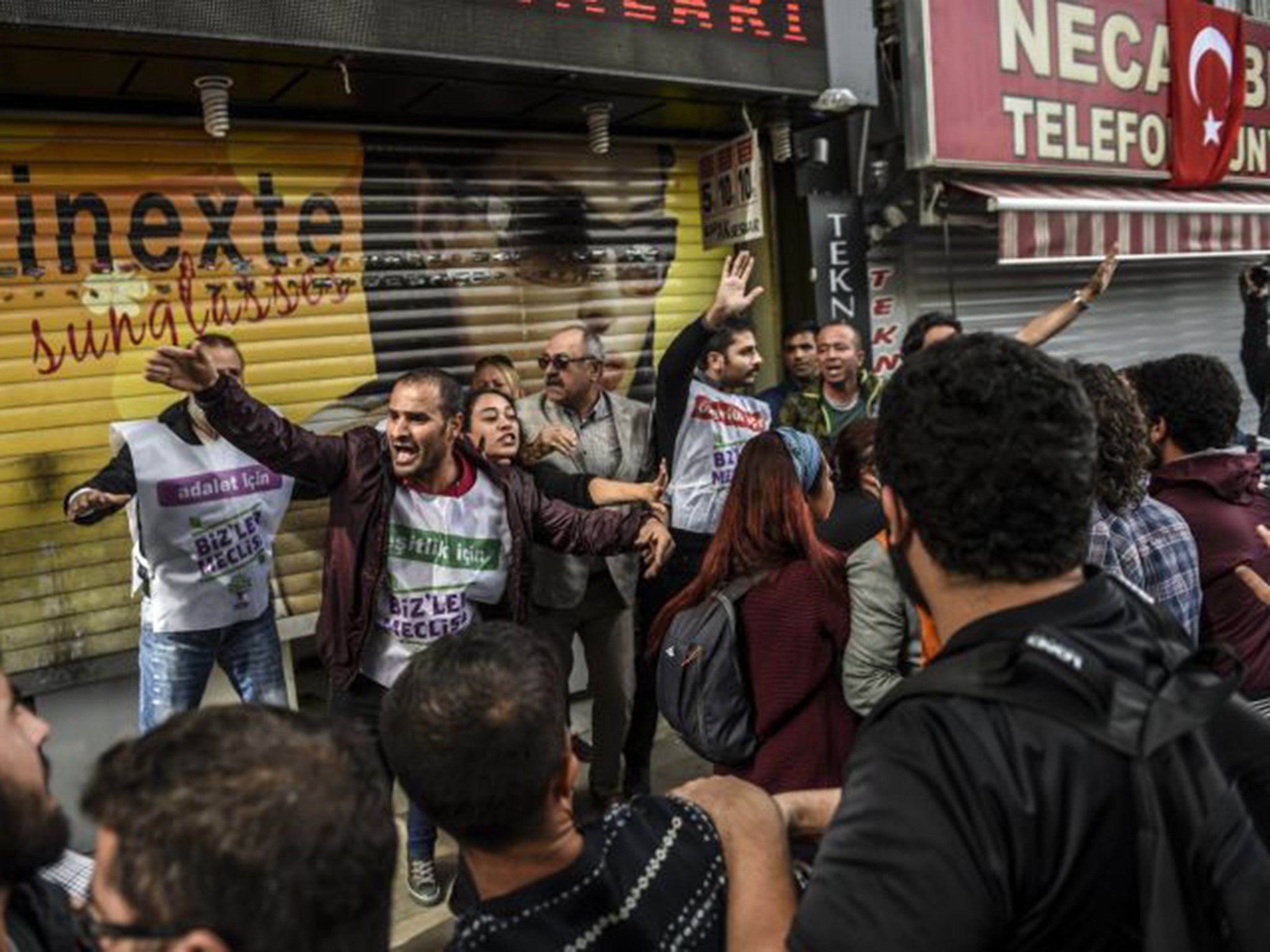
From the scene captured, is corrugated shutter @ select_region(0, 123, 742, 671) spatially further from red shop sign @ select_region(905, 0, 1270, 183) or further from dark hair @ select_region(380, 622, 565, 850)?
dark hair @ select_region(380, 622, 565, 850)

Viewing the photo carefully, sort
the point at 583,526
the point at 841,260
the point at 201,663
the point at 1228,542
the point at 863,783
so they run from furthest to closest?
the point at 841,260, the point at 201,663, the point at 583,526, the point at 1228,542, the point at 863,783

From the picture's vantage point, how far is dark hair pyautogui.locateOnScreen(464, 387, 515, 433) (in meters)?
4.21

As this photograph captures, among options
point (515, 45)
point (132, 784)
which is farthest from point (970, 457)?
point (515, 45)

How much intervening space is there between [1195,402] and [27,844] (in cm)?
319

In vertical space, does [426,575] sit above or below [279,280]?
below

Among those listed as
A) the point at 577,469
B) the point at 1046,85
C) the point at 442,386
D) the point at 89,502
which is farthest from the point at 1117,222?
the point at 89,502

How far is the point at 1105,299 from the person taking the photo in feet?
29.9

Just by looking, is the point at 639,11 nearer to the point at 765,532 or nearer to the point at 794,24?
the point at 794,24

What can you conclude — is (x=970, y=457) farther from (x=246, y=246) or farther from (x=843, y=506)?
(x=246, y=246)

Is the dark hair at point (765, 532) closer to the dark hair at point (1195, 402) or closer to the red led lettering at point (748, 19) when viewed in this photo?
the dark hair at point (1195, 402)

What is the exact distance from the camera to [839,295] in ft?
22.6

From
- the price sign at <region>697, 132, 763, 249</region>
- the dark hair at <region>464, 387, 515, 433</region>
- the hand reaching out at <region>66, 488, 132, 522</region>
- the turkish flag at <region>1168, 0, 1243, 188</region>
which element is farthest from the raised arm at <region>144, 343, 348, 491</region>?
the turkish flag at <region>1168, 0, 1243, 188</region>

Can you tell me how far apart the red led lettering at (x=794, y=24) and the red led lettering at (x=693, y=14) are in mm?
527

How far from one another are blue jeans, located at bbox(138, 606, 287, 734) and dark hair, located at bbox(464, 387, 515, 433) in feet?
3.90
